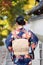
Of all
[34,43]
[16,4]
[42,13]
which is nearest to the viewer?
[34,43]

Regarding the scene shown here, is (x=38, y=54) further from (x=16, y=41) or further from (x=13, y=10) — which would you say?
(x=13, y=10)

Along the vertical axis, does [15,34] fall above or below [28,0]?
above

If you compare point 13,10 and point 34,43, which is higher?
point 34,43

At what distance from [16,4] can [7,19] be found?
1.14 meters

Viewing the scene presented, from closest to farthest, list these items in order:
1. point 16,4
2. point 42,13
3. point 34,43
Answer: point 34,43, point 42,13, point 16,4

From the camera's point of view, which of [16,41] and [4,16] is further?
[4,16]

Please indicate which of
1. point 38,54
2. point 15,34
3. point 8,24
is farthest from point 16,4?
point 15,34

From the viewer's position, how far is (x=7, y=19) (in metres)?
17.1

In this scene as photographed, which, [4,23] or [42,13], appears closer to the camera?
[42,13]

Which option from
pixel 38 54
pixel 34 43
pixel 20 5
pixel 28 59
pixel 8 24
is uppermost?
pixel 34 43

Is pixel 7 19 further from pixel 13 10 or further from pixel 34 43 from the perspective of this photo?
pixel 34 43

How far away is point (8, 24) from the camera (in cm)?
1738

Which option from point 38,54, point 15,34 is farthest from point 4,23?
point 15,34

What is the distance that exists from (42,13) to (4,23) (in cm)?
1043
